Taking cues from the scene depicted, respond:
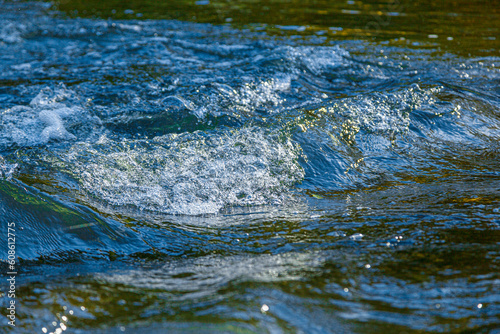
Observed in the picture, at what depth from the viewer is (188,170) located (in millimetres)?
3152

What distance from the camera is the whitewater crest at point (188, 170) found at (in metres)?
2.90

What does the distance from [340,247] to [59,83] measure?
4.08 metres

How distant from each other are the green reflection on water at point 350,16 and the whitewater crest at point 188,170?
4.27 metres

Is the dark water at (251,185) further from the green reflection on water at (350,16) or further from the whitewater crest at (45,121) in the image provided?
the green reflection on water at (350,16)

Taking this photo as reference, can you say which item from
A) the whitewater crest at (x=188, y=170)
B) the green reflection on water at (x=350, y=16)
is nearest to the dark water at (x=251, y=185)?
the whitewater crest at (x=188, y=170)

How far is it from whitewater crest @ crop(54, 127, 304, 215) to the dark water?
16 millimetres

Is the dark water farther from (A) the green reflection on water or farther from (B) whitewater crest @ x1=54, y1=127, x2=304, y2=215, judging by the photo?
(A) the green reflection on water

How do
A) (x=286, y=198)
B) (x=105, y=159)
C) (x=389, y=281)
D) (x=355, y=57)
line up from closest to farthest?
1. (x=389, y=281)
2. (x=286, y=198)
3. (x=105, y=159)
4. (x=355, y=57)

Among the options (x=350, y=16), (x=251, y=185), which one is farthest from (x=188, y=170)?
(x=350, y=16)

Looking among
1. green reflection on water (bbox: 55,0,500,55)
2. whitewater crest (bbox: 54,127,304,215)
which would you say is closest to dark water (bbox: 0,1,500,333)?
whitewater crest (bbox: 54,127,304,215)

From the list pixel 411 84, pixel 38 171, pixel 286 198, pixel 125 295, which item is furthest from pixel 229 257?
pixel 411 84

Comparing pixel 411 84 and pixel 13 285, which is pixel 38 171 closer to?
pixel 13 285

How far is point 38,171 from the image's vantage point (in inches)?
124

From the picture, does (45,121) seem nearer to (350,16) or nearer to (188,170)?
(188,170)
